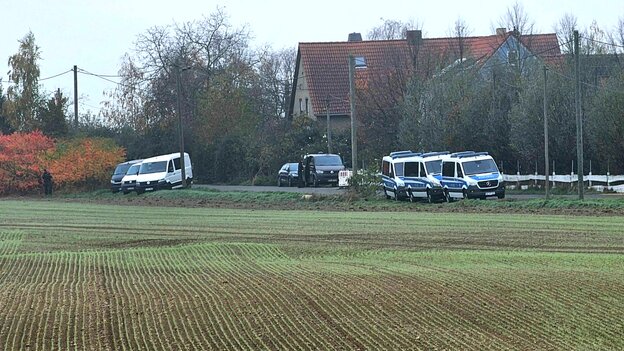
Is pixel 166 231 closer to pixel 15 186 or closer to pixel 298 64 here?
pixel 15 186

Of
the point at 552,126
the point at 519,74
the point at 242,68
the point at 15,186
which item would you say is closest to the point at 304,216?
the point at 552,126

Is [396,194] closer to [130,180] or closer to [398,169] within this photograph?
[398,169]

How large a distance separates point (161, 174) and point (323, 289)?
156ft

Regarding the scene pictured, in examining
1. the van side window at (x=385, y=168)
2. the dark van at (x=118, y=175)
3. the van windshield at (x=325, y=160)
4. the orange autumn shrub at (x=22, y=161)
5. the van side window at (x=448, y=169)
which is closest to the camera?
the van side window at (x=448, y=169)

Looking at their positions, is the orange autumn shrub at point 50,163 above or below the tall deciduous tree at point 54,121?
below

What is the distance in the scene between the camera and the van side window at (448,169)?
46.8m

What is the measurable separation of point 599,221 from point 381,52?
49.6 m

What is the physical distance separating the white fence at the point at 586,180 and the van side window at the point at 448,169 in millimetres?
7838

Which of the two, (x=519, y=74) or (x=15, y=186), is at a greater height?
(x=519, y=74)

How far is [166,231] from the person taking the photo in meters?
35.4

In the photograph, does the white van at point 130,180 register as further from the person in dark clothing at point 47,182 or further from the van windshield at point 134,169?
the person in dark clothing at point 47,182

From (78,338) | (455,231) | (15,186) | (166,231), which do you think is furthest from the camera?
(15,186)

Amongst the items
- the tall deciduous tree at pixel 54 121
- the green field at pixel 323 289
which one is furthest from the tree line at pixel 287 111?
the green field at pixel 323 289

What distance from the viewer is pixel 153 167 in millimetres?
64750
